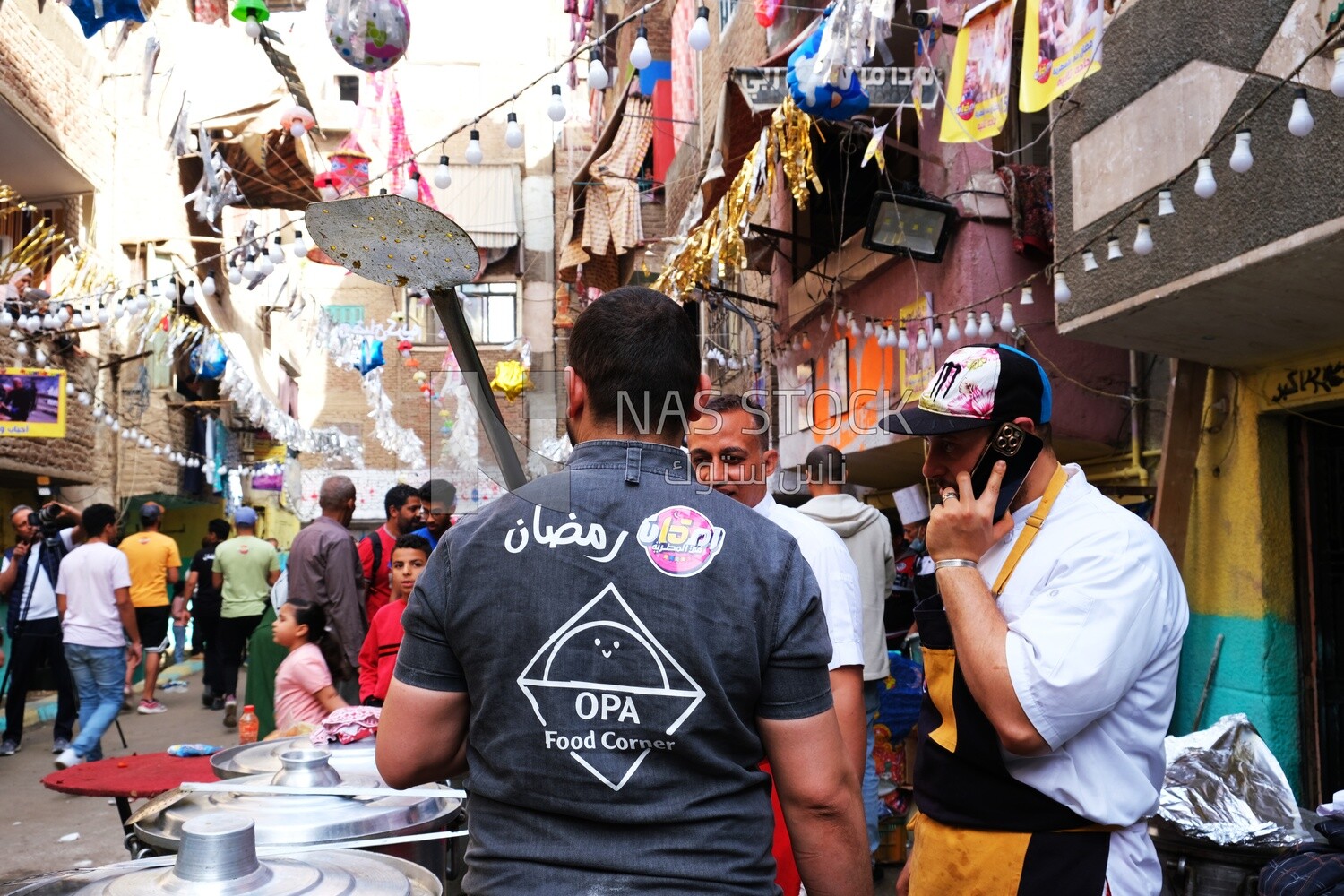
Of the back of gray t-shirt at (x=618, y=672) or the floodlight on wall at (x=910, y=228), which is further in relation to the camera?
the floodlight on wall at (x=910, y=228)

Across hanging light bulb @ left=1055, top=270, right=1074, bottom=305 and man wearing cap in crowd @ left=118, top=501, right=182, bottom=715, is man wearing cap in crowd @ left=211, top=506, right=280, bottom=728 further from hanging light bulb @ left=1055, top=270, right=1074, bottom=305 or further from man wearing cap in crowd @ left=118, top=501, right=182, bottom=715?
hanging light bulb @ left=1055, top=270, right=1074, bottom=305

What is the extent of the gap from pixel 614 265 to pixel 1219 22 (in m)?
16.0

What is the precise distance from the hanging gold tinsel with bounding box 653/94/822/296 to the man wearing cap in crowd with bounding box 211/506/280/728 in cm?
510

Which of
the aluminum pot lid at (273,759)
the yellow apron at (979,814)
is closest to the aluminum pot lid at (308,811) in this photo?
the aluminum pot lid at (273,759)

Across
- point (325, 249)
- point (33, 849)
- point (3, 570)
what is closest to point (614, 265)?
point (3, 570)

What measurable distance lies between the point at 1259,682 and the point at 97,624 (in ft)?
27.1

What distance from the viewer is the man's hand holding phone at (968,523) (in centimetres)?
237

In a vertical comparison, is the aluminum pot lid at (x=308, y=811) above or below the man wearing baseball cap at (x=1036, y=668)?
below

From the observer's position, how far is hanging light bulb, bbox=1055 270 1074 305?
6.31 metres

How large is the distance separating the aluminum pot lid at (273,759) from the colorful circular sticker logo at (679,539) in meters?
1.98

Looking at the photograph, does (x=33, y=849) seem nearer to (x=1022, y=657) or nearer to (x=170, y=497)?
(x=1022, y=657)

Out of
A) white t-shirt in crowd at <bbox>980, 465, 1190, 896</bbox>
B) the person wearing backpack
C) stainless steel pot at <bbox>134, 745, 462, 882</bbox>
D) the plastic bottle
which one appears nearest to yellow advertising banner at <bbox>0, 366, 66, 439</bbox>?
the person wearing backpack

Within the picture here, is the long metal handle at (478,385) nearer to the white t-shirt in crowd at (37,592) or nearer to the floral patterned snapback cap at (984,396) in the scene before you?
the floral patterned snapback cap at (984,396)

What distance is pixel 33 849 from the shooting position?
686 cm
